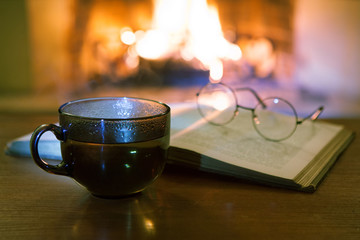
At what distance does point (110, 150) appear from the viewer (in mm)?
385

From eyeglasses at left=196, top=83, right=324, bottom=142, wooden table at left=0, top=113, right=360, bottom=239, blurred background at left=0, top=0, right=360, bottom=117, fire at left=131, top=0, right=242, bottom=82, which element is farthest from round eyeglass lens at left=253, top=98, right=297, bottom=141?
fire at left=131, top=0, right=242, bottom=82

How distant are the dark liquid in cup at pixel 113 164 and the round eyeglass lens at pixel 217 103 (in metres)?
0.26

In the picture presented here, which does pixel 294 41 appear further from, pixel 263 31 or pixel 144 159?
pixel 144 159

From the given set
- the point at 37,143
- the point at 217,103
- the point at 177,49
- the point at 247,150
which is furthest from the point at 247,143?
the point at 177,49

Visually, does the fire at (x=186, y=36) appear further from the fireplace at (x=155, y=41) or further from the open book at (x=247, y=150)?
the open book at (x=247, y=150)

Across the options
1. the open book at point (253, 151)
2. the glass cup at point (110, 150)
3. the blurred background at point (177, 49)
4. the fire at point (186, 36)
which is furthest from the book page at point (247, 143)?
the fire at point (186, 36)

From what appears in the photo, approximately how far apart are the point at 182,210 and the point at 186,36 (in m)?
1.85

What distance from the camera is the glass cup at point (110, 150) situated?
385 mm

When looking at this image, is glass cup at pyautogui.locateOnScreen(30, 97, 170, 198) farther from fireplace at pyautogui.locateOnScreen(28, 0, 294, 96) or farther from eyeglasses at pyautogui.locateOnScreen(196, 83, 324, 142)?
fireplace at pyautogui.locateOnScreen(28, 0, 294, 96)

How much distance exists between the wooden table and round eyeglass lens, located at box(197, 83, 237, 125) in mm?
170

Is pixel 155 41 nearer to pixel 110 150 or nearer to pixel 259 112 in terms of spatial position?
pixel 259 112

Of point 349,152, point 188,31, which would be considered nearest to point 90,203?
point 349,152

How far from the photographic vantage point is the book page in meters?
0.50

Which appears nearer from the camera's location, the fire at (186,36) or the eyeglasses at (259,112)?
the eyeglasses at (259,112)
